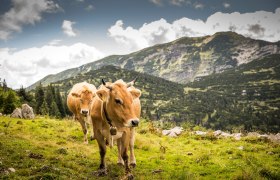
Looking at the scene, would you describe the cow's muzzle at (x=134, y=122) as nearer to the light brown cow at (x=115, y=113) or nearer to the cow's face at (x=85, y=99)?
the light brown cow at (x=115, y=113)

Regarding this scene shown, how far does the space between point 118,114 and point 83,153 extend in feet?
21.5

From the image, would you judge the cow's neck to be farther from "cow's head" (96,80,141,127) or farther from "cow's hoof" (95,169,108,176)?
"cow's hoof" (95,169,108,176)

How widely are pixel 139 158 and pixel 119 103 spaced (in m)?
6.80

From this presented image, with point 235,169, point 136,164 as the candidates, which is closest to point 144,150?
point 136,164

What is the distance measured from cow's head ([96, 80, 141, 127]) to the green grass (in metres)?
2.66

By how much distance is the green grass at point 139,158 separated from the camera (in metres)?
10.4

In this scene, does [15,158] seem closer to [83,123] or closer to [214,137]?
[83,123]

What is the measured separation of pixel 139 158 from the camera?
14656mm

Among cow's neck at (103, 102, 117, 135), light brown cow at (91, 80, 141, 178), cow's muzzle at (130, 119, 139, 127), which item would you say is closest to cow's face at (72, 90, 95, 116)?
light brown cow at (91, 80, 141, 178)

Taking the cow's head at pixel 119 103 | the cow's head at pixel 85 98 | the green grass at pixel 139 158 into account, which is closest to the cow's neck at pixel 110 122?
the cow's head at pixel 119 103

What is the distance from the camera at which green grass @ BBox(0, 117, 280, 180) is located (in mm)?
10422

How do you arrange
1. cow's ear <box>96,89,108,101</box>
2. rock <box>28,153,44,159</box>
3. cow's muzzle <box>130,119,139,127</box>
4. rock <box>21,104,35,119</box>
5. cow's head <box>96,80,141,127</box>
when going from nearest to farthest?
cow's muzzle <box>130,119,139,127</box> < cow's head <box>96,80,141,127</box> < cow's ear <box>96,89,108,101</box> < rock <box>28,153,44,159</box> < rock <box>21,104,35,119</box>

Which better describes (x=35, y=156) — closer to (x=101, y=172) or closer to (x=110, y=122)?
(x=101, y=172)

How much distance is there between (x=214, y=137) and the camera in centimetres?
2123
